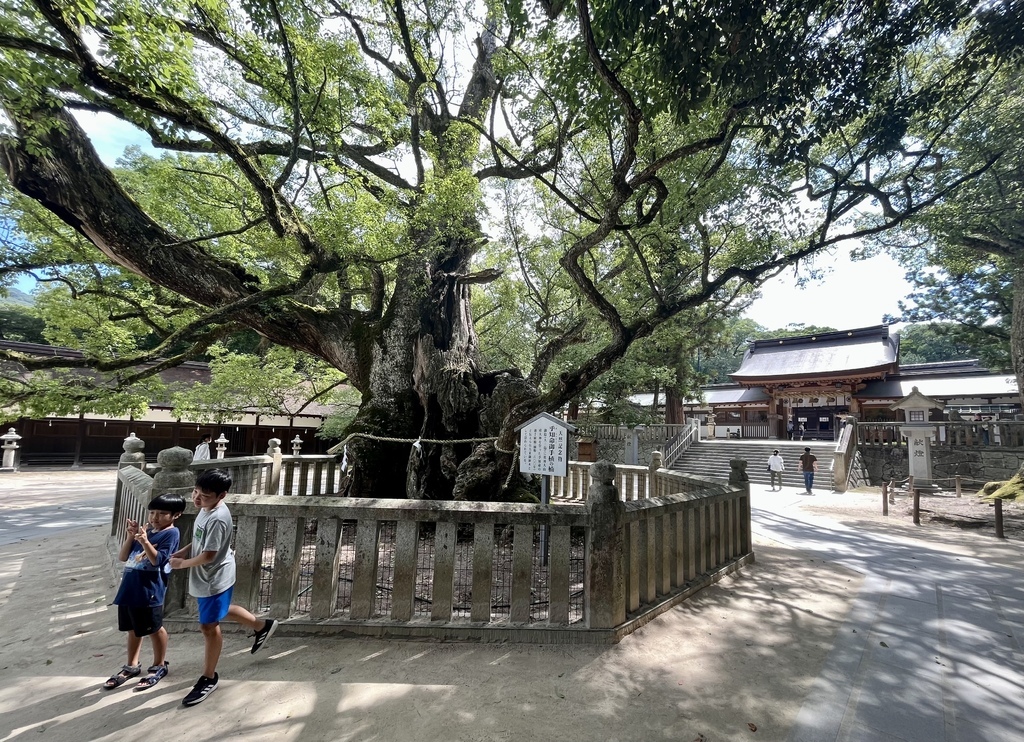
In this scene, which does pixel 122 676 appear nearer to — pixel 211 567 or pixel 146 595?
pixel 146 595

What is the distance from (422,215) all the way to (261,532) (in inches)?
202

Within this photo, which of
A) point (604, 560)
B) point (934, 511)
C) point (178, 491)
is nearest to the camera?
point (604, 560)

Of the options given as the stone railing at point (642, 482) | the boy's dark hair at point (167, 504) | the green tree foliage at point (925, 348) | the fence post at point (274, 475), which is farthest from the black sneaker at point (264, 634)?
the green tree foliage at point (925, 348)

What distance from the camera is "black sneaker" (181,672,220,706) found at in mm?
2523

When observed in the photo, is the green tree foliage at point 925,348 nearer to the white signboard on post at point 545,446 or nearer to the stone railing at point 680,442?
the stone railing at point 680,442

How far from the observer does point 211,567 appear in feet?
9.11

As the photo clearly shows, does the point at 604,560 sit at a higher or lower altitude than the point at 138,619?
higher

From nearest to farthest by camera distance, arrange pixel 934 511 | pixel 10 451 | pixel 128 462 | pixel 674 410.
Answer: pixel 128 462 < pixel 934 511 < pixel 10 451 < pixel 674 410

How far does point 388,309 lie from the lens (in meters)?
8.62

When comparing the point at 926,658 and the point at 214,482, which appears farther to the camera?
the point at 926,658

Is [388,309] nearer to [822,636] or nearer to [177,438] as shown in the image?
[822,636]

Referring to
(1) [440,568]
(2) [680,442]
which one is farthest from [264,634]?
(2) [680,442]

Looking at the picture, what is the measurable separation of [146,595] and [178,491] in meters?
1.06

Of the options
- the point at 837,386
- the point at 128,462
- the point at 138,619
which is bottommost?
the point at 138,619
